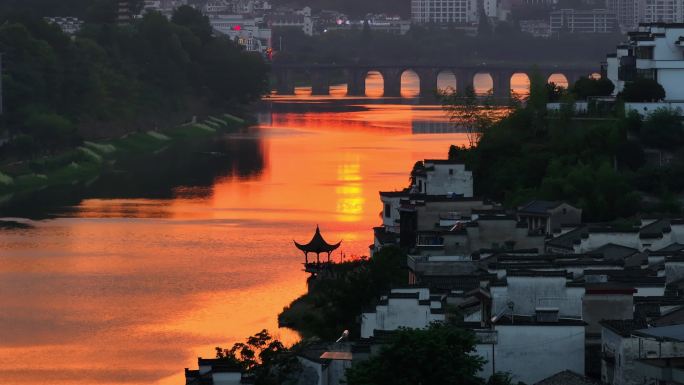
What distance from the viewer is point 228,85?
11881cm

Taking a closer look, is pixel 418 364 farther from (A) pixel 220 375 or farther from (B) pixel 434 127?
(B) pixel 434 127

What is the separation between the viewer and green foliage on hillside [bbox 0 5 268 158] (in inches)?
3337

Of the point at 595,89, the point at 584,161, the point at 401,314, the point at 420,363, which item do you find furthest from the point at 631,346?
the point at 595,89

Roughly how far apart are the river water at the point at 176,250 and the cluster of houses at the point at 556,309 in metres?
4.90

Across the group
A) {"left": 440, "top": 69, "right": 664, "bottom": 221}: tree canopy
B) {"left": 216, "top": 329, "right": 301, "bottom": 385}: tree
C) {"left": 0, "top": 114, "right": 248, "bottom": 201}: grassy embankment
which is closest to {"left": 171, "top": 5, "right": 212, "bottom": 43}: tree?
{"left": 0, "top": 114, "right": 248, "bottom": 201}: grassy embankment

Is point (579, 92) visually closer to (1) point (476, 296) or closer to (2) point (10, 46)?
(1) point (476, 296)

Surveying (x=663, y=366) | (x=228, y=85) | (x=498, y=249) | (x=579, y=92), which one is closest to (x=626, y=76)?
(x=579, y=92)

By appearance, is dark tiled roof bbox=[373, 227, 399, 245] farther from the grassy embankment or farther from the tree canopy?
the grassy embankment

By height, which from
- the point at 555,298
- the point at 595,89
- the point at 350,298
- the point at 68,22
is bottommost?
the point at 350,298

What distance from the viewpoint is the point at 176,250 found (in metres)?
50.3

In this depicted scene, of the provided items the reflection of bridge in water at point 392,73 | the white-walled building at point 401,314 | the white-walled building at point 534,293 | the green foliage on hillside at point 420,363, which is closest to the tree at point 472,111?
the white-walled building at point 401,314

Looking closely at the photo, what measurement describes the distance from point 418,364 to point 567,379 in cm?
238

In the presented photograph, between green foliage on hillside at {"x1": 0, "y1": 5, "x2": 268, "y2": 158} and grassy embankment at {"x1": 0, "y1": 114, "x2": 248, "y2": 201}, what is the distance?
1.18m

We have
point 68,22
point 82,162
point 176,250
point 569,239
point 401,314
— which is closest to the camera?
point 401,314
